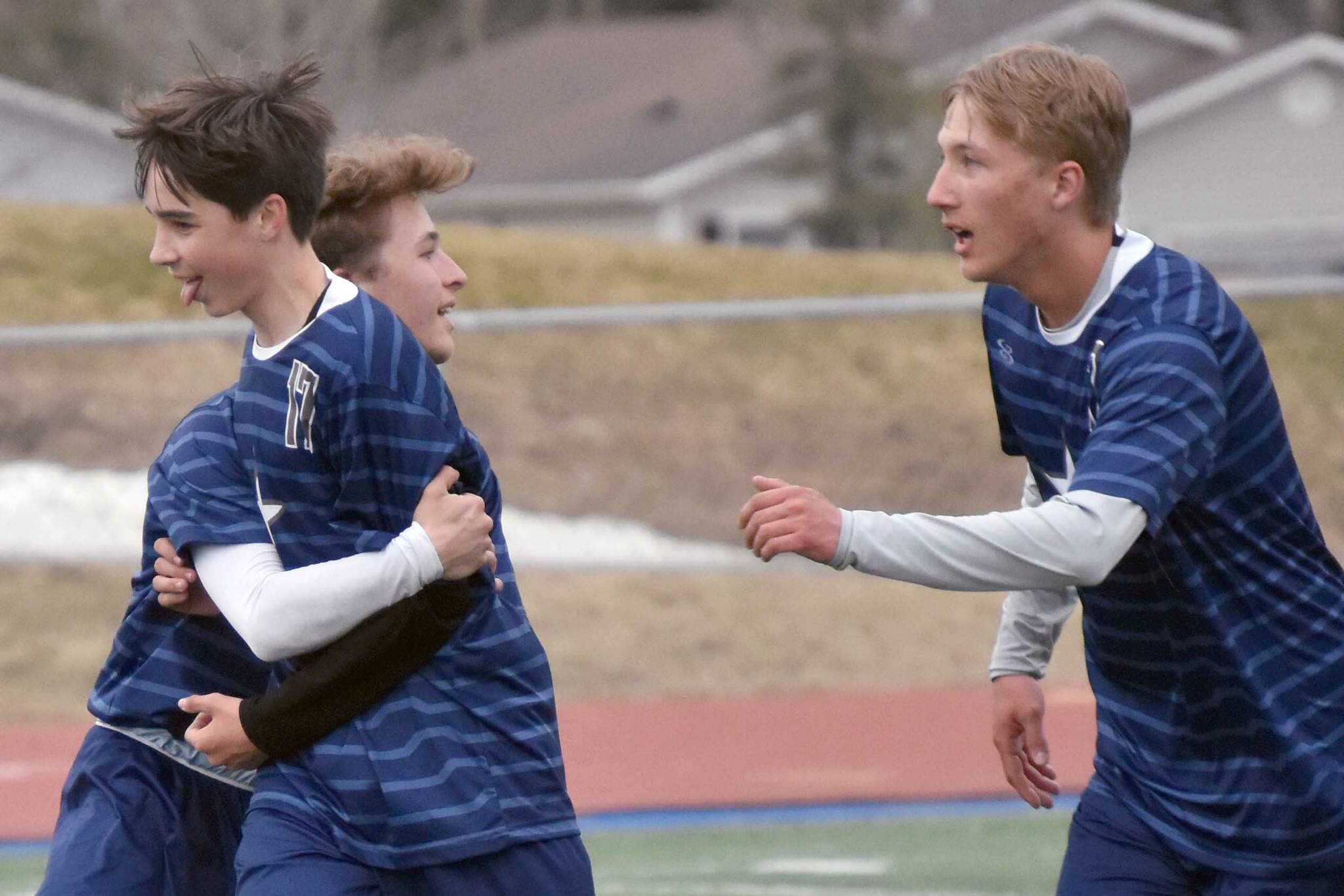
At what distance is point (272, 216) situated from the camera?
292 centimetres

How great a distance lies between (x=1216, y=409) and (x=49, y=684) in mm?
7613

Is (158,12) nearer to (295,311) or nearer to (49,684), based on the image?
(49,684)

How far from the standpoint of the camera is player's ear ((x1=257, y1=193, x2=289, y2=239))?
9.54 ft

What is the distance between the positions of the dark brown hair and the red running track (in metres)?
4.73

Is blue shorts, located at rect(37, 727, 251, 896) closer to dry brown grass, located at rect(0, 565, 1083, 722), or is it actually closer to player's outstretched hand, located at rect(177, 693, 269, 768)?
player's outstretched hand, located at rect(177, 693, 269, 768)

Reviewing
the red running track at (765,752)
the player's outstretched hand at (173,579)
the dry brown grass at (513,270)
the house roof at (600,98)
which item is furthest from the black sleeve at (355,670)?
the house roof at (600,98)

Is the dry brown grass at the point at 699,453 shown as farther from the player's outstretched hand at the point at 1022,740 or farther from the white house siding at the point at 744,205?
the white house siding at the point at 744,205

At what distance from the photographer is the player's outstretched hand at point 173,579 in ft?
9.82

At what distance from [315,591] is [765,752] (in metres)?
5.45

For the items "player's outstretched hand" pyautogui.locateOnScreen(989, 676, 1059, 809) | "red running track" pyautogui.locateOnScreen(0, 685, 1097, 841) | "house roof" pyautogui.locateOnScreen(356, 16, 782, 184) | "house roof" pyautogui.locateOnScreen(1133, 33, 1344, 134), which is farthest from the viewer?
"house roof" pyautogui.locateOnScreen(356, 16, 782, 184)

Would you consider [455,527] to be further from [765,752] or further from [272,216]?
[765,752]

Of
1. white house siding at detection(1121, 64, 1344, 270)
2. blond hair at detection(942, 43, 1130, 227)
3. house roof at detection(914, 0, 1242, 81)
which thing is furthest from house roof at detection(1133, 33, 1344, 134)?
blond hair at detection(942, 43, 1130, 227)

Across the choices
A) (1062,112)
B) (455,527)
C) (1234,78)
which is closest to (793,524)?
(455,527)

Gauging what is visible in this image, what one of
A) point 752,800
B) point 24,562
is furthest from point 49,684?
point 752,800
